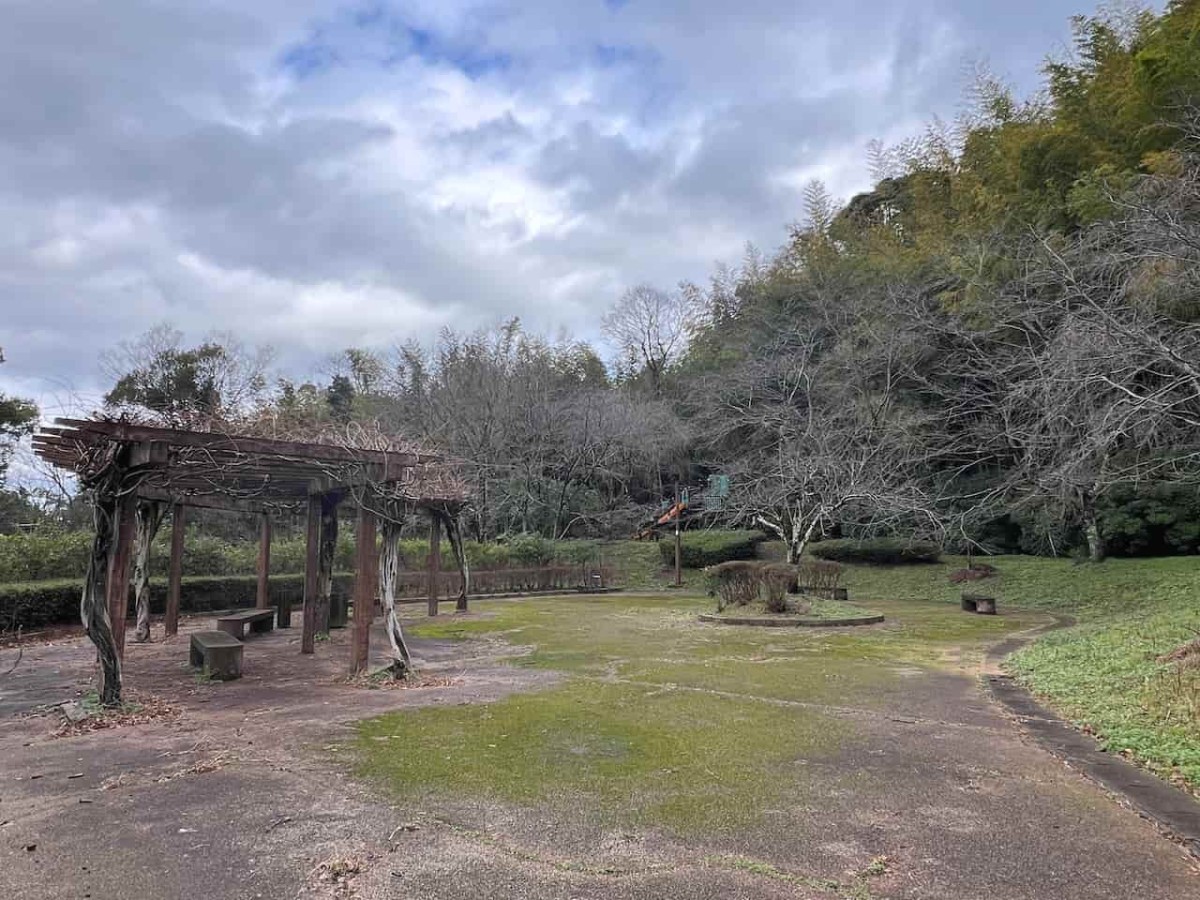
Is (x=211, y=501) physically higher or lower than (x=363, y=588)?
higher

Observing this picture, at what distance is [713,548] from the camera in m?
23.0

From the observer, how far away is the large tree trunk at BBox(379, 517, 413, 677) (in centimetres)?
696

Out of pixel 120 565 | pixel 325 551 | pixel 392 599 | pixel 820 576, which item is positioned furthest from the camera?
pixel 820 576

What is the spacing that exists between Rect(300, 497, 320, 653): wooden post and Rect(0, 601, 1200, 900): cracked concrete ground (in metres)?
3.70

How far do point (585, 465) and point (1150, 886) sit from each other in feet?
73.8

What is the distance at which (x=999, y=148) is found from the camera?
56.2 ft

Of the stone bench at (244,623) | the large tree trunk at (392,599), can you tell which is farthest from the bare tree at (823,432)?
the large tree trunk at (392,599)

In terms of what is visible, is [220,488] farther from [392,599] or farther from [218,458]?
[392,599]

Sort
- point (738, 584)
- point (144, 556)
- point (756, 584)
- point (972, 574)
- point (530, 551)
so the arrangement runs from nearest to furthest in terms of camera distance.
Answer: point (144, 556), point (756, 584), point (738, 584), point (972, 574), point (530, 551)

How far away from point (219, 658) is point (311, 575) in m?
1.96

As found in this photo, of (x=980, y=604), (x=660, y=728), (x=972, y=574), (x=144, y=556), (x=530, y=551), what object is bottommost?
(x=980, y=604)

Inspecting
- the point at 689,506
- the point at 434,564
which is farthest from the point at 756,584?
the point at 689,506

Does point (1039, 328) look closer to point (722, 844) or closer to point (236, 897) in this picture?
point (722, 844)

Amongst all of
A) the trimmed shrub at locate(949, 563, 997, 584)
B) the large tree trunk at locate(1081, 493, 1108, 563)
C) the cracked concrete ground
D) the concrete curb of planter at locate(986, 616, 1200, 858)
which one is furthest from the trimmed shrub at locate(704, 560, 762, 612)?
the large tree trunk at locate(1081, 493, 1108, 563)
